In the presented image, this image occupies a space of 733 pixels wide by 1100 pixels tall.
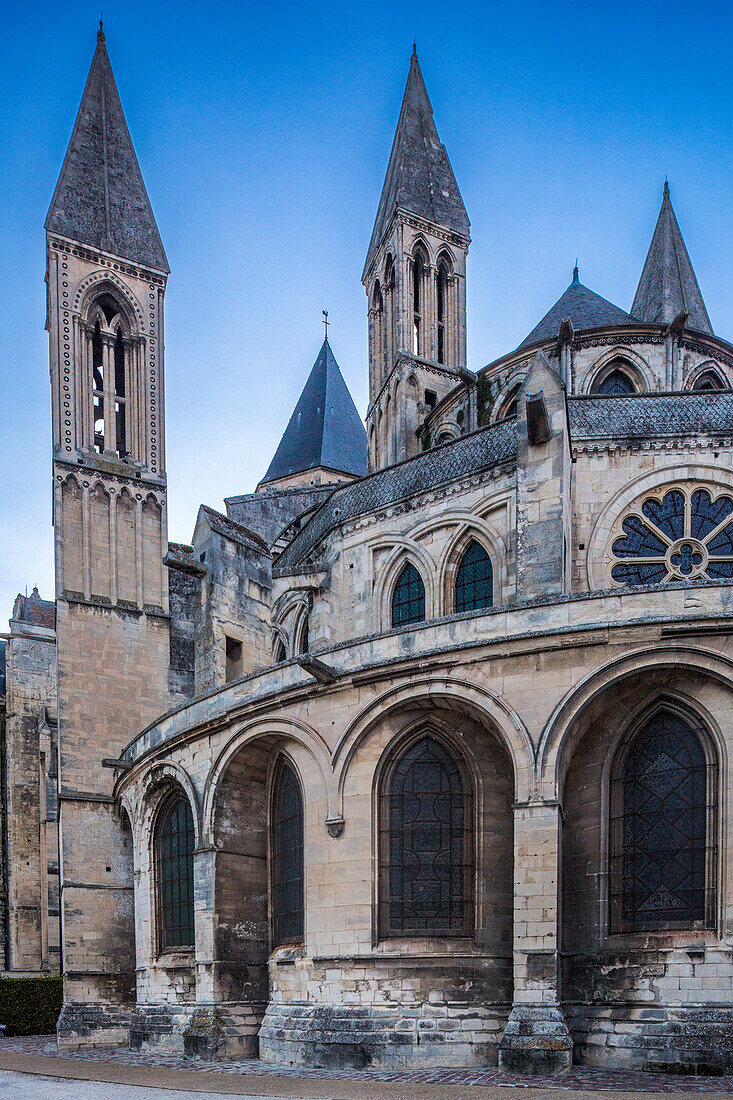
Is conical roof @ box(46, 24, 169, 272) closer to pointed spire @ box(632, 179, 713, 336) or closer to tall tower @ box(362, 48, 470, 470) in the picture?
tall tower @ box(362, 48, 470, 470)

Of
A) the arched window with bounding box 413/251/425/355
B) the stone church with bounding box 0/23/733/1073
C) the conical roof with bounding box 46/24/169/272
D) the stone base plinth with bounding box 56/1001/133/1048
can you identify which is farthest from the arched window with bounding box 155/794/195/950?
the arched window with bounding box 413/251/425/355

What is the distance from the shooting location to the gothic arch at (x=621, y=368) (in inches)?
873

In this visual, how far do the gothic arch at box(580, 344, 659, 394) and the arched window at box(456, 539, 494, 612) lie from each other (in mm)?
6553

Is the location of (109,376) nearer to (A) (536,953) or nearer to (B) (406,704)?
(B) (406,704)

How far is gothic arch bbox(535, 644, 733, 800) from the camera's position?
36.3 feet

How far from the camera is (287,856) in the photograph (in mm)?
14008

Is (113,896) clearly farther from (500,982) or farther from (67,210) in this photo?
(67,210)

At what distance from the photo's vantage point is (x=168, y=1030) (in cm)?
1489

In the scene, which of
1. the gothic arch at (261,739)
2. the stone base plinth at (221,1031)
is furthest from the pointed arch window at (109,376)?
the stone base plinth at (221,1031)

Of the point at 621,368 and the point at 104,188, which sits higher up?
the point at 104,188

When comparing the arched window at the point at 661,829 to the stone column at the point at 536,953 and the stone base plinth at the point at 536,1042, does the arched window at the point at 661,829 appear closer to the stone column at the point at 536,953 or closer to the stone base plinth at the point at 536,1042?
the stone column at the point at 536,953

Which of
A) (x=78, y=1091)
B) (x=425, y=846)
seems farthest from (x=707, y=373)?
(x=78, y=1091)

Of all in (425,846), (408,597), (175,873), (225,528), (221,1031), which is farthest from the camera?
(225,528)

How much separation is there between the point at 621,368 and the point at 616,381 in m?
0.33
